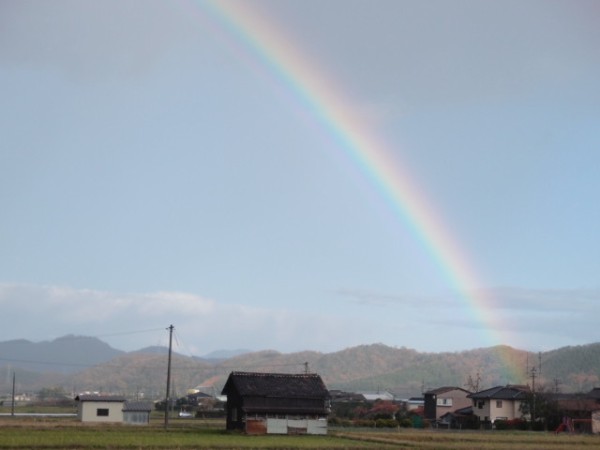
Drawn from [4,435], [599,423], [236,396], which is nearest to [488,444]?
[236,396]

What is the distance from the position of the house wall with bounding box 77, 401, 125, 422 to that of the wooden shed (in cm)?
1411

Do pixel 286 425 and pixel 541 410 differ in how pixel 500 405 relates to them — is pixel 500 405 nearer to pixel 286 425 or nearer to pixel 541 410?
pixel 541 410

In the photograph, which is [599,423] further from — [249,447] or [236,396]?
[249,447]

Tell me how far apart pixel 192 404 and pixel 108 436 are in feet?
258

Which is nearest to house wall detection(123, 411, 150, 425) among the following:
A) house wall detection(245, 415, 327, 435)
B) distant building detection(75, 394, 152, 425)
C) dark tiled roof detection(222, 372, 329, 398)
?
distant building detection(75, 394, 152, 425)

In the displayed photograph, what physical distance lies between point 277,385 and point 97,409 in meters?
19.0

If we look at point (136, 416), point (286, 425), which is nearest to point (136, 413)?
point (136, 416)

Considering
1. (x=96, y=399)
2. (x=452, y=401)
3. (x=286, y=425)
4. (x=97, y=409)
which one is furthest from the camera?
(x=452, y=401)

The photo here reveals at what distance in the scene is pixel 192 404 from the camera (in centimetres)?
12019

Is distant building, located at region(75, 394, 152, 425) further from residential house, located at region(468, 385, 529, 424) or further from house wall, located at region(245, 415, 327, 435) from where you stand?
residential house, located at region(468, 385, 529, 424)

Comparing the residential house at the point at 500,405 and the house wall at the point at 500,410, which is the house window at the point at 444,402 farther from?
the house wall at the point at 500,410

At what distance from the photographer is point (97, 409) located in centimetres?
7062

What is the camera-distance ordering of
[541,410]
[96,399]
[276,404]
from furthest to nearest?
[541,410]
[96,399]
[276,404]

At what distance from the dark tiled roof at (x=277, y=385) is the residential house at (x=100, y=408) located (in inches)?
528
